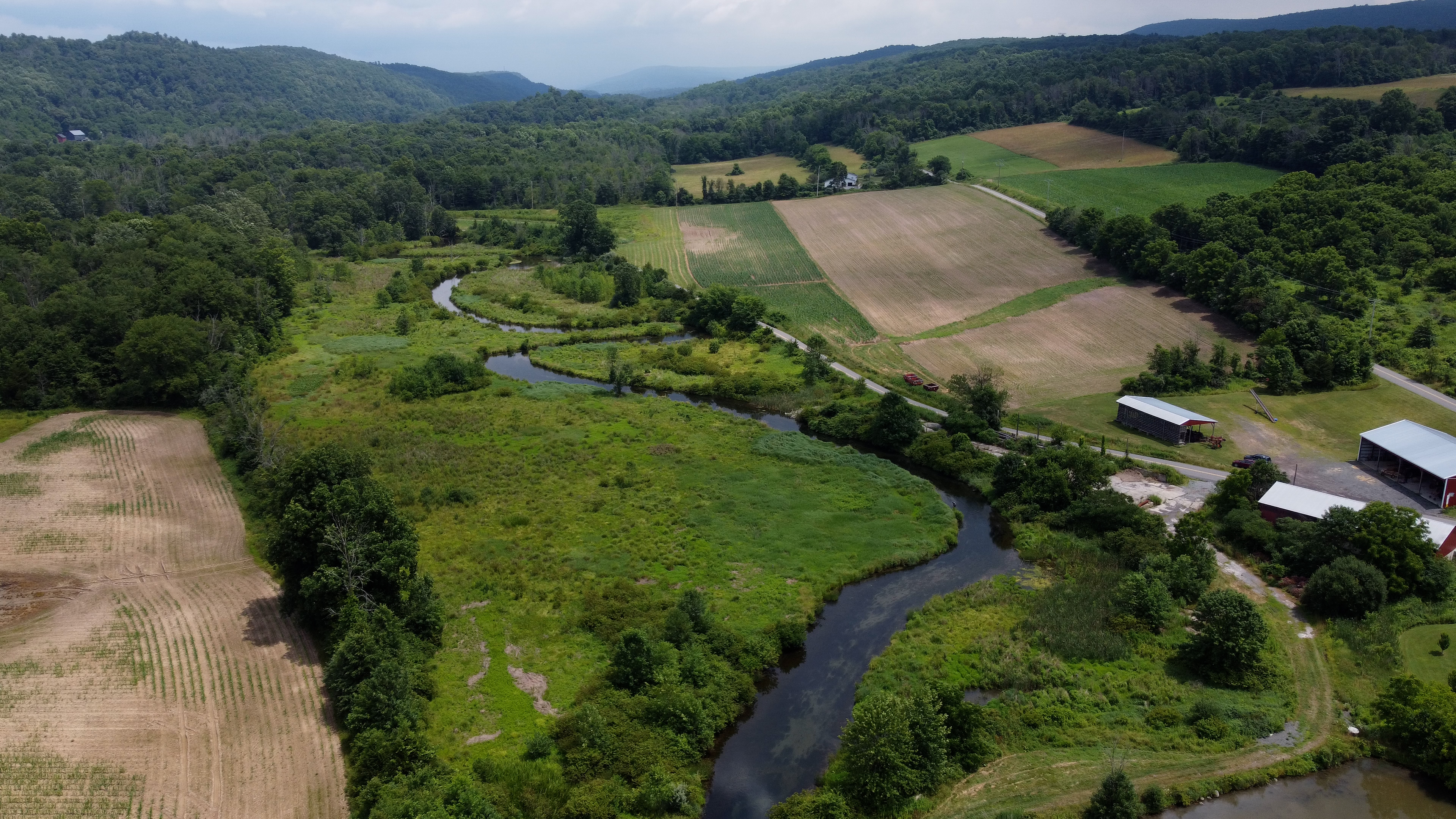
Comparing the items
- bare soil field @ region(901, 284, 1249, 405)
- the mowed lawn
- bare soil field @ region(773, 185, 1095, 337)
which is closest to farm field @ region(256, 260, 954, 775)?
the mowed lawn

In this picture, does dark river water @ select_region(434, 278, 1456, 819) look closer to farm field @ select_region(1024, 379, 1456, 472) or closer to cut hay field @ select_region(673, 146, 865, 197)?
farm field @ select_region(1024, 379, 1456, 472)

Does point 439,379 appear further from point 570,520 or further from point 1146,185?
point 1146,185

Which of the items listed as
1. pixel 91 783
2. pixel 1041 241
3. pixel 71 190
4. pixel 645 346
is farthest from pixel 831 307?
pixel 71 190

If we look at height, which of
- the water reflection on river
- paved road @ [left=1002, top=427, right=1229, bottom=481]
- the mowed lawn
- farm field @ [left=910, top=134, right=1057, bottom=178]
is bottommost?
the water reflection on river

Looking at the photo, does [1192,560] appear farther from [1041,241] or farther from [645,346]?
[1041,241]

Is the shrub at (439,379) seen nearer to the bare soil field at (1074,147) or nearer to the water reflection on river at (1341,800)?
the water reflection on river at (1341,800)
